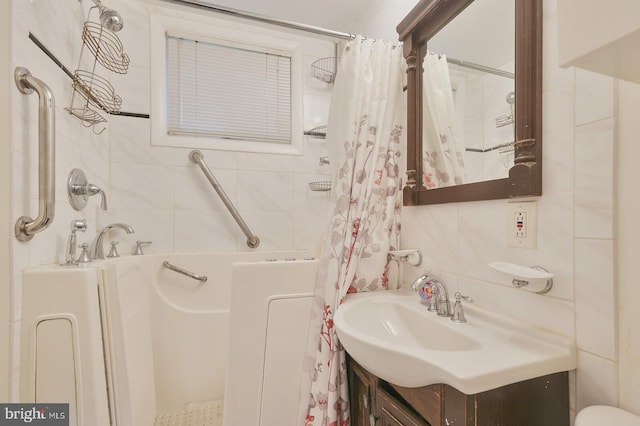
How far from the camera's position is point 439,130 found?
1103 millimetres

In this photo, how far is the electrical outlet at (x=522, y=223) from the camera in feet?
2.38

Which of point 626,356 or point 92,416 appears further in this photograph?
point 92,416

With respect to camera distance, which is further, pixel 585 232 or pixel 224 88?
pixel 224 88

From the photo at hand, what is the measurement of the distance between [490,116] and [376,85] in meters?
0.48

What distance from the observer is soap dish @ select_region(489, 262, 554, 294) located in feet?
2.16

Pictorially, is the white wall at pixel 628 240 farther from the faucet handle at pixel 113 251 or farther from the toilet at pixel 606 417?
the faucet handle at pixel 113 251

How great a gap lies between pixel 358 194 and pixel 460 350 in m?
0.62

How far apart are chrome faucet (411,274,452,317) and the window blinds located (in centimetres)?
139

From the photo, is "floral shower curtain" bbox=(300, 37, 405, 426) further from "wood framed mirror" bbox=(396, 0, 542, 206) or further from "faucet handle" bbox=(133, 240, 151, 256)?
"faucet handle" bbox=(133, 240, 151, 256)

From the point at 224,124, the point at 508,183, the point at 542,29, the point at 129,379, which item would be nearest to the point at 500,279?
the point at 508,183

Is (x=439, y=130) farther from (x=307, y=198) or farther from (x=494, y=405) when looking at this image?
(x=307, y=198)

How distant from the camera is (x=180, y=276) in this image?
5.53 ft

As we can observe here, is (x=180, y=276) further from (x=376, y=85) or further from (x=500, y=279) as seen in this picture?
(x=500, y=279)

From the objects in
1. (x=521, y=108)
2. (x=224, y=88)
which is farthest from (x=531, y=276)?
(x=224, y=88)
